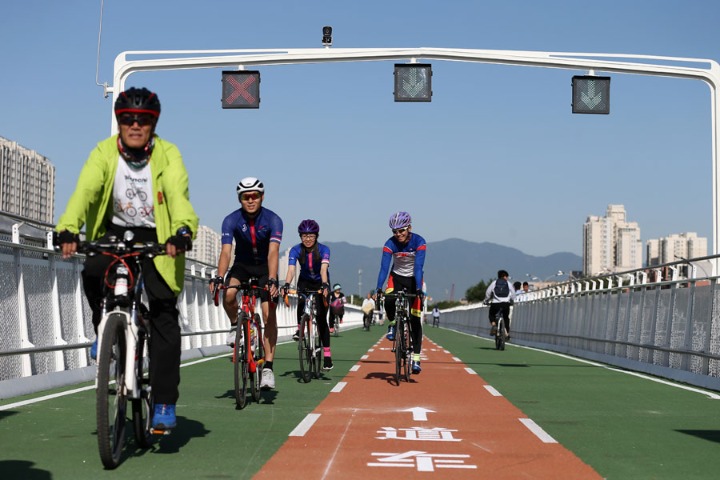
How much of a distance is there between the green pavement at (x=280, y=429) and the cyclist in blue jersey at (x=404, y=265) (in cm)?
112

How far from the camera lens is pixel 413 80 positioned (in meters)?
18.1

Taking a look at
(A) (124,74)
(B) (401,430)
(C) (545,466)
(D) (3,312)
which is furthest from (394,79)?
(C) (545,466)

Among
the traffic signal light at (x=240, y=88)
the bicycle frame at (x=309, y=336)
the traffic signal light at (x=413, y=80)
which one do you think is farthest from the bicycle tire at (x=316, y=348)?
the traffic signal light at (x=240, y=88)

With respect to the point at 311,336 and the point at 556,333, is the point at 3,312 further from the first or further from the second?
the point at 556,333

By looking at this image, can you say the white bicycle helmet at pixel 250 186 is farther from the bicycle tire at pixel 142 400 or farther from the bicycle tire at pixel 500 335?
the bicycle tire at pixel 500 335

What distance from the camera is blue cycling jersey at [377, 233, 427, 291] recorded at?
13750mm

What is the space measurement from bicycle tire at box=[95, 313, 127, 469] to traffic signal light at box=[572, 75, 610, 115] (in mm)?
13653

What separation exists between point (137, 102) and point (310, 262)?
7118 millimetres

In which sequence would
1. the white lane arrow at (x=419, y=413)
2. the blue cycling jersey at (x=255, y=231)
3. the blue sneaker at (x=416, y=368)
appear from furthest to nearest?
the blue sneaker at (x=416, y=368), the blue cycling jersey at (x=255, y=231), the white lane arrow at (x=419, y=413)

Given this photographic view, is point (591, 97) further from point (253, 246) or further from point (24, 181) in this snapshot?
point (24, 181)

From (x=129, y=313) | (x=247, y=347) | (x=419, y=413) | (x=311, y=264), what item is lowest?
(x=419, y=413)

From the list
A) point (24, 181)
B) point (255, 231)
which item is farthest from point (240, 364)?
point (24, 181)

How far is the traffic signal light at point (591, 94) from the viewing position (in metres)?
18.6

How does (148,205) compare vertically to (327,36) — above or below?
below
